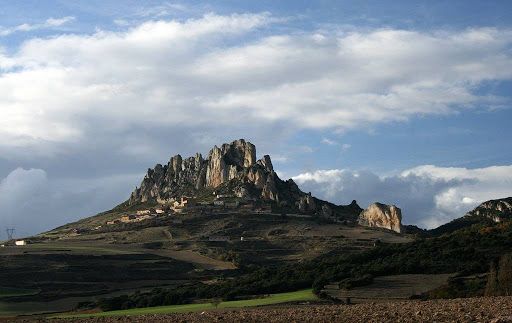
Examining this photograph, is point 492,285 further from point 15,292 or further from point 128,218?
point 128,218

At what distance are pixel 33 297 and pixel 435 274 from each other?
47.7m

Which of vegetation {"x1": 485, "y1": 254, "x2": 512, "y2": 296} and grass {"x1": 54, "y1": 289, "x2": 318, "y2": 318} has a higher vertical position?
vegetation {"x1": 485, "y1": 254, "x2": 512, "y2": 296}

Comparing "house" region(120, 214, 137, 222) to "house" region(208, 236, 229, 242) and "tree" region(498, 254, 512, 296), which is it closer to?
"house" region(208, 236, 229, 242)

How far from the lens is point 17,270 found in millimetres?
106812

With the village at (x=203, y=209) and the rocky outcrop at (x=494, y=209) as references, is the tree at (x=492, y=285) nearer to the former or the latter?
the rocky outcrop at (x=494, y=209)

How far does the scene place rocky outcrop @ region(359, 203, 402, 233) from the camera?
18388 cm

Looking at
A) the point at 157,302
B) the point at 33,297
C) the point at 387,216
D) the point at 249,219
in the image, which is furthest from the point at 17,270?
the point at 387,216

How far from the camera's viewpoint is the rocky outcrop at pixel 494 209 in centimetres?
16775

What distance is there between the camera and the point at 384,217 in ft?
609

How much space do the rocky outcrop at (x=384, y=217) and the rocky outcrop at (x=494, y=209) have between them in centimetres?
1892

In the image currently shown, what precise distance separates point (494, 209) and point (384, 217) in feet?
88.8

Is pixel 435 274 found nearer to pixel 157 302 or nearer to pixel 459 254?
pixel 459 254

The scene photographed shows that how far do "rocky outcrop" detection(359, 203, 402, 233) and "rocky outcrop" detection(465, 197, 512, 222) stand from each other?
18921 millimetres

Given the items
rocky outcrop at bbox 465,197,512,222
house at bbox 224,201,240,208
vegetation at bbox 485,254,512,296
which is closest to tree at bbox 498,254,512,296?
vegetation at bbox 485,254,512,296
